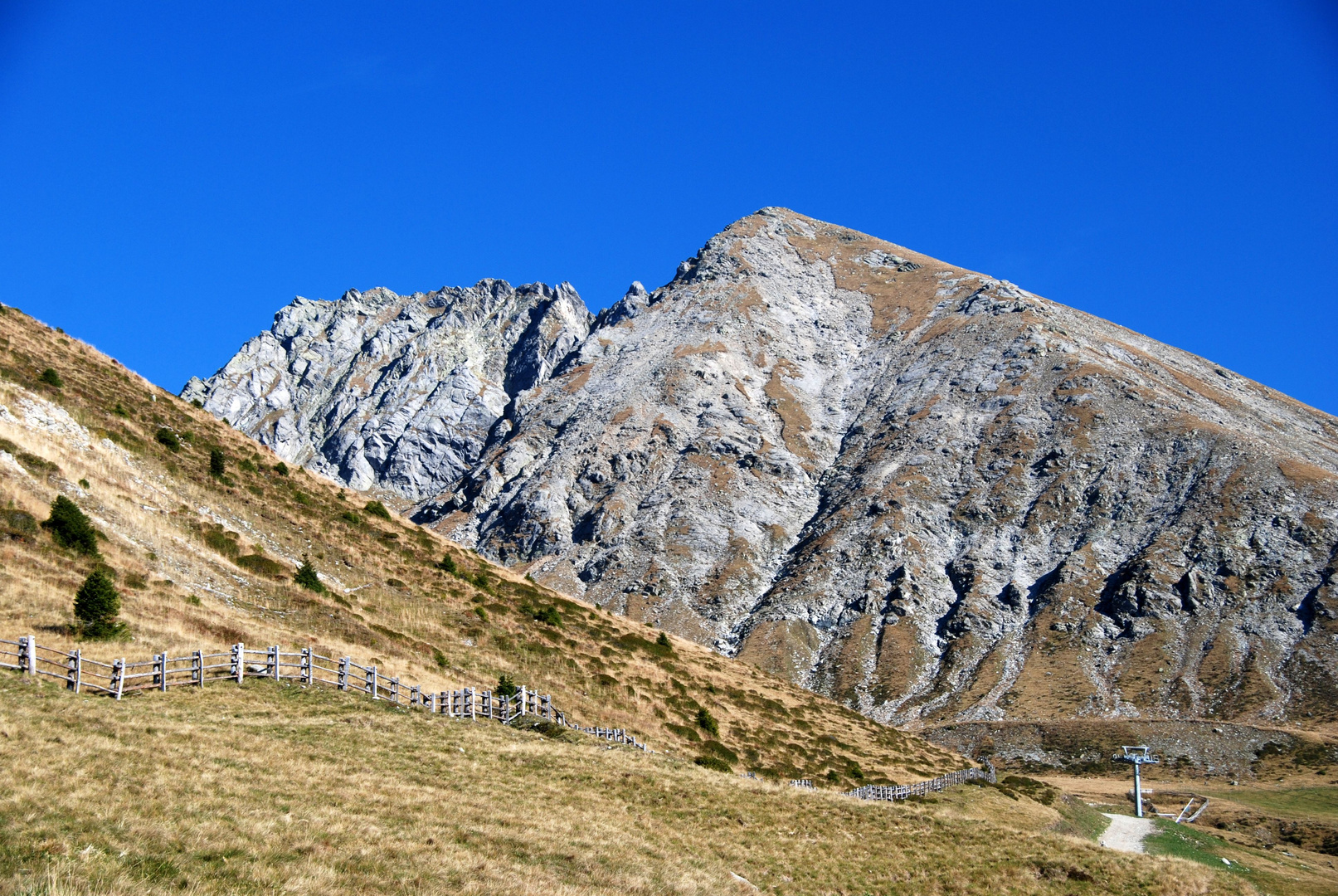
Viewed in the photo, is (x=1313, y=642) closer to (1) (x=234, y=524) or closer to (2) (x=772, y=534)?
(2) (x=772, y=534)

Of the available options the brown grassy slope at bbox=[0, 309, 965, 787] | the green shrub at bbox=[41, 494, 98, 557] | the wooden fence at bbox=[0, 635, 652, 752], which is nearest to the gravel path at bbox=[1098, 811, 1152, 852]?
the brown grassy slope at bbox=[0, 309, 965, 787]

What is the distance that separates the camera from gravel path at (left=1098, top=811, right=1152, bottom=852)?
46.4m

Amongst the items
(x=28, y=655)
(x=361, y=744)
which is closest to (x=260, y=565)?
(x=28, y=655)

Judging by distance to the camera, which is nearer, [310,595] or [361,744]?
[361,744]

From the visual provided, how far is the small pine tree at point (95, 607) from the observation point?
29641mm

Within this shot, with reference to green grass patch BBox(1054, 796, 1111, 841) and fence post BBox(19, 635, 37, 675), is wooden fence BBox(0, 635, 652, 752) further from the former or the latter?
green grass patch BBox(1054, 796, 1111, 841)

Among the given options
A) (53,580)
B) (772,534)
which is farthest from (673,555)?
(53,580)

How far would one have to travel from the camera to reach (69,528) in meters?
37.0

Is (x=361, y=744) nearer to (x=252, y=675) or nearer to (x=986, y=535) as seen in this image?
(x=252, y=675)

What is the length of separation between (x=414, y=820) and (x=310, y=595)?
1141 inches

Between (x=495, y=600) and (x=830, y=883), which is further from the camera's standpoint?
(x=495, y=600)

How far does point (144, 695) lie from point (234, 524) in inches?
1071

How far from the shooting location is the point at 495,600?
62.0m

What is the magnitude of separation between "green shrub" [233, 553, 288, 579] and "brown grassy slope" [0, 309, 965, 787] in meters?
0.66
